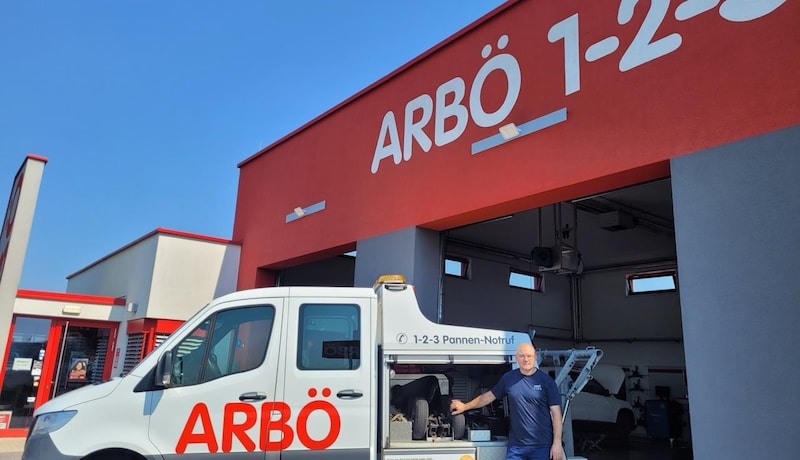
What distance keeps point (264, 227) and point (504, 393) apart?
377 inches

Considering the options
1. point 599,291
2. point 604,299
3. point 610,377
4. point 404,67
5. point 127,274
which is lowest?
point 610,377

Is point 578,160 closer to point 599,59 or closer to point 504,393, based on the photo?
point 599,59

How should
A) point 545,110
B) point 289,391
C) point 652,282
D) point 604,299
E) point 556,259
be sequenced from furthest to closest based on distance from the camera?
1. point 604,299
2. point 652,282
3. point 556,259
4. point 545,110
5. point 289,391

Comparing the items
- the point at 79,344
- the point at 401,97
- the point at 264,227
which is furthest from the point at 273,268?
the point at 401,97

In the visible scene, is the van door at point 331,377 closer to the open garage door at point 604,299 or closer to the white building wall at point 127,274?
the open garage door at point 604,299

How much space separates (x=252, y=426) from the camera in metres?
5.10

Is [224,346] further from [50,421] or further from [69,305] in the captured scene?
[69,305]

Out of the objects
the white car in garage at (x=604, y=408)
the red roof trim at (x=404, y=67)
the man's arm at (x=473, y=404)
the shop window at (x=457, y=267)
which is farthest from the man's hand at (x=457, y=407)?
the shop window at (x=457, y=267)

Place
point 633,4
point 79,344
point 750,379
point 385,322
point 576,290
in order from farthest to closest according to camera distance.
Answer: point 576,290, point 79,344, point 633,4, point 385,322, point 750,379

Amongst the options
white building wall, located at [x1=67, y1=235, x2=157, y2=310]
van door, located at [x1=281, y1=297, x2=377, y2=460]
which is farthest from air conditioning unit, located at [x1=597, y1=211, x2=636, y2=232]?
white building wall, located at [x1=67, y1=235, x2=157, y2=310]

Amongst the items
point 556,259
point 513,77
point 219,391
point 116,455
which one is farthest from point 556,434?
point 556,259

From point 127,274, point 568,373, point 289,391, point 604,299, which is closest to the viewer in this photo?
point 289,391

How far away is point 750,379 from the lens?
5211 mm

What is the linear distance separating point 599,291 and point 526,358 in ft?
46.5
